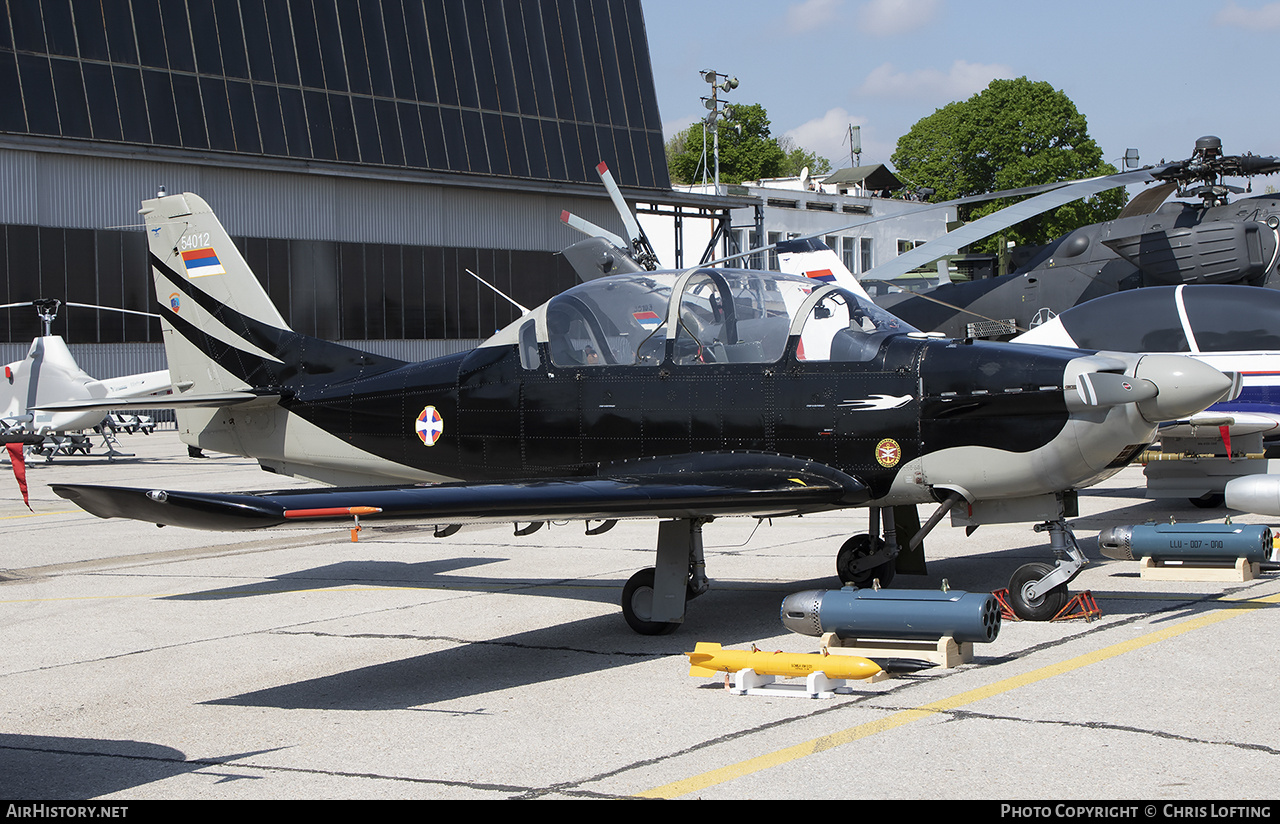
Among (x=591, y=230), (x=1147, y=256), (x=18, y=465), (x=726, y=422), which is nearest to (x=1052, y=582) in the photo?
(x=726, y=422)

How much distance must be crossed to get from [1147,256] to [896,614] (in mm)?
12068

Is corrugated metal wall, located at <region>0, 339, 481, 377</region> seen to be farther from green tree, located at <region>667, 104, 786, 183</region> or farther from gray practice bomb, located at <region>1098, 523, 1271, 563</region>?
green tree, located at <region>667, 104, 786, 183</region>

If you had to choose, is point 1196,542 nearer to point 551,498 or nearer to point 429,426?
point 551,498

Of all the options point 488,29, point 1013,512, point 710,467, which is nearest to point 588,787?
point 710,467

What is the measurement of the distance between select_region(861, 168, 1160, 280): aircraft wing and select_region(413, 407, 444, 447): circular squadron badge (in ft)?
29.5

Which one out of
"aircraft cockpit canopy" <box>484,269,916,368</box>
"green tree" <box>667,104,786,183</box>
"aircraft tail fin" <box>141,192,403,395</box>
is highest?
"green tree" <box>667,104,786,183</box>

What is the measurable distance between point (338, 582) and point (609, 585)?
264cm

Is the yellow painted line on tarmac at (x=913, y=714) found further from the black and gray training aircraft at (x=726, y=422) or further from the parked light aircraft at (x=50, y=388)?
the parked light aircraft at (x=50, y=388)

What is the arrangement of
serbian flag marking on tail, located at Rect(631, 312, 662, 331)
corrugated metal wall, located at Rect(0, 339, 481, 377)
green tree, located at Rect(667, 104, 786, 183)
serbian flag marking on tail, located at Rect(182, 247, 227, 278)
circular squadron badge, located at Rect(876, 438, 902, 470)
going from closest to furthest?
1. circular squadron badge, located at Rect(876, 438, 902, 470)
2. serbian flag marking on tail, located at Rect(631, 312, 662, 331)
3. serbian flag marking on tail, located at Rect(182, 247, 227, 278)
4. corrugated metal wall, located at Rect(0, 339, 481, 377)
5. green tree, located at Rect(667, 104, 786, 183)

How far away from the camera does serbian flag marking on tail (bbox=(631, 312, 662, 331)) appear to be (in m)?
8.97

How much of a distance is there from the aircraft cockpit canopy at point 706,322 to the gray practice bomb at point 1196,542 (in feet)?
9.61

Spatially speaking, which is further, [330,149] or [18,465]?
[330,149]

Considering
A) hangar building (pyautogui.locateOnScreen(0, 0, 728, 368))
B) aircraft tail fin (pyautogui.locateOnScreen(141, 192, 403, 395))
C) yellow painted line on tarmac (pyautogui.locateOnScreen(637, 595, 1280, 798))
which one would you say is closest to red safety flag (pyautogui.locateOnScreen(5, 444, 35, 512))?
aircraft tail fin (pyautogui.locateOnScreen(141, 192, 403, 395))

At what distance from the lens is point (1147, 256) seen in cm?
1727
